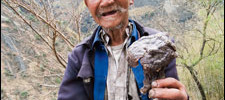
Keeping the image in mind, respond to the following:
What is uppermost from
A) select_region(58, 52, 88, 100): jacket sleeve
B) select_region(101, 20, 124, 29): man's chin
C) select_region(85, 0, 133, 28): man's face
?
select_region(85, 0, 133, 28): man's face

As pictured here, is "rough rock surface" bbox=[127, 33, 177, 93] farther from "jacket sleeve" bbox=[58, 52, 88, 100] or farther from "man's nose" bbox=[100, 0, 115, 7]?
"jacket sleeve" bbox=[58, 52, 88, 100]

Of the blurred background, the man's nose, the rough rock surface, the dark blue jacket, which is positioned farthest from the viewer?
the blurred background

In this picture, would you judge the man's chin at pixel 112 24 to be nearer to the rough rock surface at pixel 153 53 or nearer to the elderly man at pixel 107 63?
the elderly man at pixel 107 63

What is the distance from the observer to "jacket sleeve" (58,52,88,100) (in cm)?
155

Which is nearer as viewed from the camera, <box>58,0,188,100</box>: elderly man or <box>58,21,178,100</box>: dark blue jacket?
<box>58,0,188,100</box>: elderly man

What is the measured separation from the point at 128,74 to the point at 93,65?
0.94 feet

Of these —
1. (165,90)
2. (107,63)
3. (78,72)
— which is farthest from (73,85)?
(165,90)

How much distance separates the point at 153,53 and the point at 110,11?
0.56m

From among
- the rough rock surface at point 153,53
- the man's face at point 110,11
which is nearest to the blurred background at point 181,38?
the man's face at point 110,11

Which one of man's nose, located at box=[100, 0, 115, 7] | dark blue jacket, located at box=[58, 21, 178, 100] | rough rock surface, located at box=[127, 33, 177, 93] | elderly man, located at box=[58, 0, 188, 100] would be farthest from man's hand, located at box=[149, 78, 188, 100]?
man's nose, located at box=[100, 0, 115, 7]

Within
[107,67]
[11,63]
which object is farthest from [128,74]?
[11,63]

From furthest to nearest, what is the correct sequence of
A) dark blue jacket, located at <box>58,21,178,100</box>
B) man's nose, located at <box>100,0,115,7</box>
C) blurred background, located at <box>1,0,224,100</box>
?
blurred background, located at <box>1,0,224,100</box>, dark blue jacket, located at <box>58,21,178,100</box>, man's nose, located at <box>100,0,115,7</box>

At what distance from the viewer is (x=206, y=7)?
3973 mm

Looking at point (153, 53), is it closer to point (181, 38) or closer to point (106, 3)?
point (106, 3)
